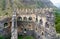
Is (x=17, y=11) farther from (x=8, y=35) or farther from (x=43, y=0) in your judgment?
(x=43, y=0)

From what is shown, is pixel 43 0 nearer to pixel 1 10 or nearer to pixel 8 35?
pixel 1 10

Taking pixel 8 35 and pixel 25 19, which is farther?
pixel 25 19

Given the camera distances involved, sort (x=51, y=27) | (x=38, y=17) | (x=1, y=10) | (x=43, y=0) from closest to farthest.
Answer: (x=51, y=27) → (x=38, y=17) → (x=1, y=10) → (x=43, y=0)

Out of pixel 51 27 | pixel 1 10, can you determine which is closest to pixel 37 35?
pixel 51 27

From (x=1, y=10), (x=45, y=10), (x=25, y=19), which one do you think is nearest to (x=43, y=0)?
(x=1, y=10)

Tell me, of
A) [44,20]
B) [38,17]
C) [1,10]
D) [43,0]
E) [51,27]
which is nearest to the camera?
[51,27]

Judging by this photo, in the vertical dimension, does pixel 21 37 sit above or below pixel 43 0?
below
